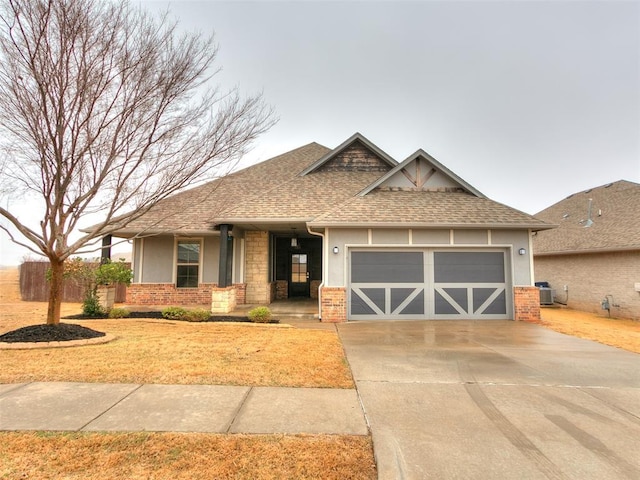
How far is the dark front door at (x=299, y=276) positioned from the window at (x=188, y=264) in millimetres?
4401

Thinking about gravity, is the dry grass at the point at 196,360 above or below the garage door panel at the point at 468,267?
below

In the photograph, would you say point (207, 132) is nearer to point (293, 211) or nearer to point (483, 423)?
point (293, 211)

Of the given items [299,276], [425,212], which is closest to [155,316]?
[299,276]

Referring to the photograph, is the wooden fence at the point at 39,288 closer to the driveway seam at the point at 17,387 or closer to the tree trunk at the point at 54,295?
the tree trunk at the point at 54,295

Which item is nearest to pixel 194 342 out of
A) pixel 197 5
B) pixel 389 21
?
pixel 197 5

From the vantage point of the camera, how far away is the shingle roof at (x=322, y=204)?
10.5m

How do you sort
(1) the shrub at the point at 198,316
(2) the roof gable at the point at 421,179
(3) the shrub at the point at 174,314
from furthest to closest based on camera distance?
(2) the roof gable at the point at 421,179 → (3) the shrub at the point at 174,314 → (1) the shrub at the point at 198,316

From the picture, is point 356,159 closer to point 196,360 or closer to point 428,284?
point 428,284

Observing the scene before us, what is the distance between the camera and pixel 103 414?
3635 mm

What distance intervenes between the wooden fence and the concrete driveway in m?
14.6

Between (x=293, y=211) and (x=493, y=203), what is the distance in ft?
22.2

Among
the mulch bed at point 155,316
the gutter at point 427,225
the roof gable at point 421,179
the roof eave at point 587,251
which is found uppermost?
the roof gable at point 421,179

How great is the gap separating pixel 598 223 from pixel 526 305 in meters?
9.55

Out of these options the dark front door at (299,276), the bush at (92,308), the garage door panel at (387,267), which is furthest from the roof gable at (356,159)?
the bush at (92,308)
